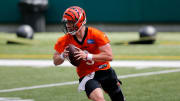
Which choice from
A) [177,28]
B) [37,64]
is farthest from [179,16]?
[37,64]

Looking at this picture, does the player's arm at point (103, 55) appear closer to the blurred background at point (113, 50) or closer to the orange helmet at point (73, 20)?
the orange helmet at point (73, 20)

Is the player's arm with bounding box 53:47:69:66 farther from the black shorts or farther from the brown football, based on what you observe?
the black shorts

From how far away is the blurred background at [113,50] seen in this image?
8633 mm

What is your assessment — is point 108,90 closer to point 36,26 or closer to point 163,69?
point 163,69

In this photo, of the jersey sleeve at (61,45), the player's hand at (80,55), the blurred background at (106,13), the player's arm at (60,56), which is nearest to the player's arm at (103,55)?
the player's hand at (80,55)

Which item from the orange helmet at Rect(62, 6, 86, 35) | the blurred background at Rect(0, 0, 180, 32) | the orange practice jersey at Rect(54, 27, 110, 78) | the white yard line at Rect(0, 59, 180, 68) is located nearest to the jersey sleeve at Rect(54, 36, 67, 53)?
the orange practice jersey at Rect(54, 27, 110, 78)

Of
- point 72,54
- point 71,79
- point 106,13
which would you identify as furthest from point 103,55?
point 106,13

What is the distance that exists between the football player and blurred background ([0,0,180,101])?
64.9 inches

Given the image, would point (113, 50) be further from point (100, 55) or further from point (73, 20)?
point (73, 20)

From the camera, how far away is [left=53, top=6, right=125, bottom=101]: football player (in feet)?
19.6

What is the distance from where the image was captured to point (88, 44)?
614 centimetres

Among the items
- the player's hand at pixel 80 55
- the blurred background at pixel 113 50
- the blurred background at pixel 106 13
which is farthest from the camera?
the blurred background at pixel 106 13

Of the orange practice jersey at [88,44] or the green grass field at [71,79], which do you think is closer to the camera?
the orange practice jersey at [88,44]

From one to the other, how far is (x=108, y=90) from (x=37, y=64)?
6.86 meters
